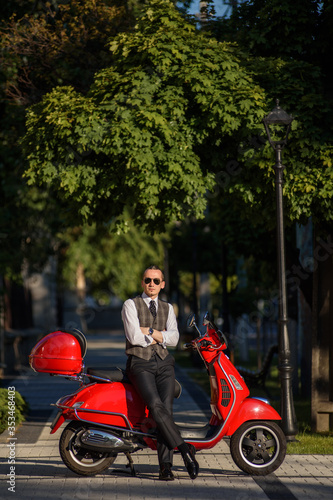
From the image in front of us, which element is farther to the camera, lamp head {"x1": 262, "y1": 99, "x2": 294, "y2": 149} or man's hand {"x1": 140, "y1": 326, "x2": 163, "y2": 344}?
lamp head {"x1": 262, "y1": 99, "x2": 294, "y2": 149}

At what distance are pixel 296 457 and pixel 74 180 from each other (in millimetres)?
4138

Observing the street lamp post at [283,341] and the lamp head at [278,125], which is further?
the street lamp post at [283,341]

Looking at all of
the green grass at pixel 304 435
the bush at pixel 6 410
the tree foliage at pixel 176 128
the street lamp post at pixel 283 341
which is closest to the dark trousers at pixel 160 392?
the green grass at pixel 304 435

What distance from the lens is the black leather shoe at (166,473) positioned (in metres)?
6.85

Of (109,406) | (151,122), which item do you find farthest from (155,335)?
(151,122)

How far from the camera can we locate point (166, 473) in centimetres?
685

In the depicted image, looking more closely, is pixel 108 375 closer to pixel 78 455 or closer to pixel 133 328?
pixel 133 328

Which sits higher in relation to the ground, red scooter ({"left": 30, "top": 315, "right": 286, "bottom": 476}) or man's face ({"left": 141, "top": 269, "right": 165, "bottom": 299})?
man's face ({"left": 141, "top": 269, "right": 165, "bottom": 299})

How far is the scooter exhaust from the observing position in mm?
6992

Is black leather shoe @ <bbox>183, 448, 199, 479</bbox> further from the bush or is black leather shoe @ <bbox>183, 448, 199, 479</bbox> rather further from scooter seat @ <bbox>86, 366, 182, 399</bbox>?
the bush

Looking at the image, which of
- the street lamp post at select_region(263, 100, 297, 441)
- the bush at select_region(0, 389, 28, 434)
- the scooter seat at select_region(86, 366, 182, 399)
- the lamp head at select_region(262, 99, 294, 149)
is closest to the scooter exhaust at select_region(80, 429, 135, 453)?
the scooter seat at select_region(86, 366, 182, 399)

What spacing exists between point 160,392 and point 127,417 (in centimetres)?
39

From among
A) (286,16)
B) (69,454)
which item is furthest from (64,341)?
(286,16)

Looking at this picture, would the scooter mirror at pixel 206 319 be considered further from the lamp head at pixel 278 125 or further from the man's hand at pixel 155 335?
the lamp head at pixel 278 125
